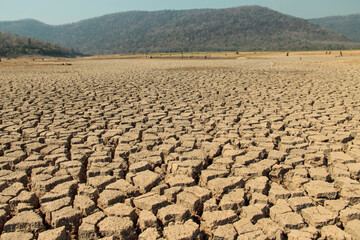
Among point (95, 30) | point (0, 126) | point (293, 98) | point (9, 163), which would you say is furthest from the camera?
point (95, 30)

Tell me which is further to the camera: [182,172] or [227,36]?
[227,36]

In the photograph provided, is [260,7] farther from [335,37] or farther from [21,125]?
[21,125]

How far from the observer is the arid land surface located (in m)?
1.96

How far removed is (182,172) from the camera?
2.69 meters

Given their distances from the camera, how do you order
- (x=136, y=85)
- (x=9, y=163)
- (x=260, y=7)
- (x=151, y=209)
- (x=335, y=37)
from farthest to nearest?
(x=260, y=7)
(x=335, y=37)
(x=136, y=85)
(x=9, y=163)
(x=151, y=209)

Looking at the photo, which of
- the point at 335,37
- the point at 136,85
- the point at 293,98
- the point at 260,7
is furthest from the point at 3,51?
the point at 260,7

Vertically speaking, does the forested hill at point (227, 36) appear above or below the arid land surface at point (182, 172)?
above

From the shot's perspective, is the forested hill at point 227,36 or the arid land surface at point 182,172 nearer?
the arid land surface at point 182,172

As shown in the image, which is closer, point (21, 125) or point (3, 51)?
point (21, 125)

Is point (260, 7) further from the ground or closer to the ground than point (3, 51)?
further from the ground

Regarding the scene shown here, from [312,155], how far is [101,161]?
212cm

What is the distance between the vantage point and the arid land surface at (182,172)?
196 cm

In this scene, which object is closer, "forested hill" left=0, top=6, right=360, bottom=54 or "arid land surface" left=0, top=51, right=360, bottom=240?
"arid land surface" left=0, top=51, right=360, bottom=240

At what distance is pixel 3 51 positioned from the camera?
51.2 meters
